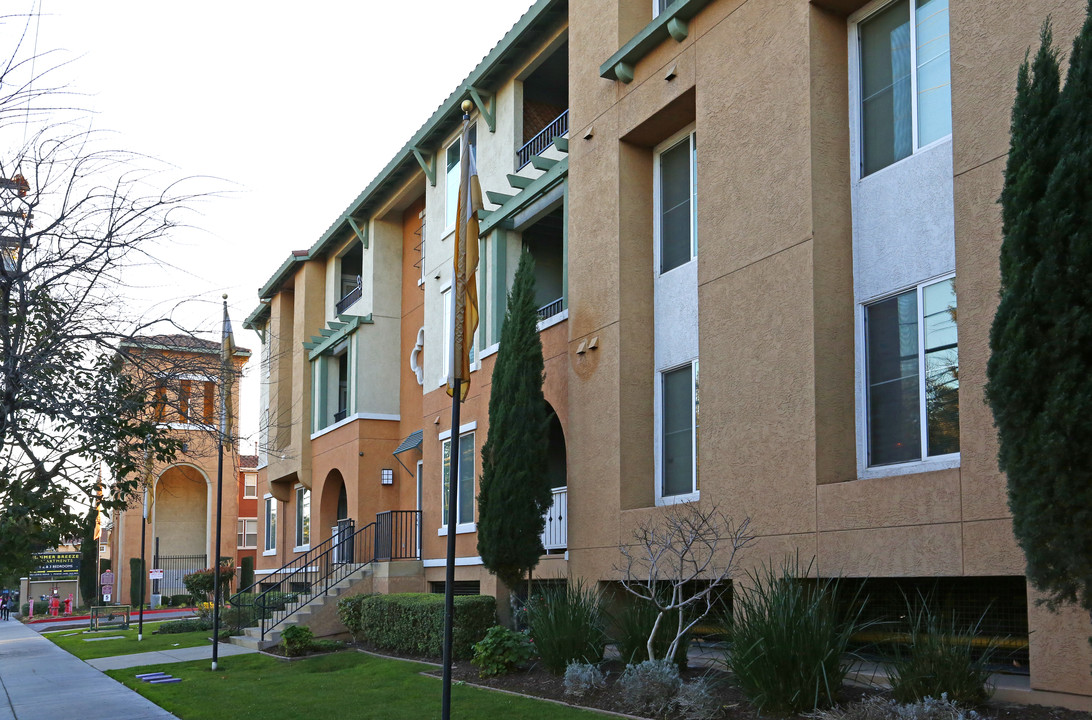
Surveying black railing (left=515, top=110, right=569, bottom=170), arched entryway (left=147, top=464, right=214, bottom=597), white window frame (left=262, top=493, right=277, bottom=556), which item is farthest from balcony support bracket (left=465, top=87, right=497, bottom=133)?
arched entryway (left=147, top=464, right=214, bottom=597)

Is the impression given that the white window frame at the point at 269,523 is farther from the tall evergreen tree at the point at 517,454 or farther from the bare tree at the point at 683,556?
the bare tree at the point at 683,556

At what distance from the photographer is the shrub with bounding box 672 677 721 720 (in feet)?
31.8

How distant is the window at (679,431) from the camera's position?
1384 cm

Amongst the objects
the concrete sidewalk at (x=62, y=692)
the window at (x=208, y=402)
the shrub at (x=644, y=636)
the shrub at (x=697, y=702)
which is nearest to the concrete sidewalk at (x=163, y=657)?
the concrete sidewalk at (x=62, y=692)

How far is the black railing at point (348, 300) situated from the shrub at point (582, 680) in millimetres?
18561

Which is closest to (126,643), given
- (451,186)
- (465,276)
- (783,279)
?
(451,186)

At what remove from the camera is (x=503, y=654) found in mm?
13766

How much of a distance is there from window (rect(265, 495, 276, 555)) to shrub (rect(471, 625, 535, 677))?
22415 mm

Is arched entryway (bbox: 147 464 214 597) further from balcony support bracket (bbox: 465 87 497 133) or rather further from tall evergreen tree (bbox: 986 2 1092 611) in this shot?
tall evergreen tree (bbox: 986 2 1092 611)

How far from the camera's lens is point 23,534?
27.7ft

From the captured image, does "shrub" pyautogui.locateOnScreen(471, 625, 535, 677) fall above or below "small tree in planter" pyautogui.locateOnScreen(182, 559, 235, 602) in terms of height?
above

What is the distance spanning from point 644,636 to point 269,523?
26.0 m

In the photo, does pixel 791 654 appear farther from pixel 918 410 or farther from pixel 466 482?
pixel 466 482

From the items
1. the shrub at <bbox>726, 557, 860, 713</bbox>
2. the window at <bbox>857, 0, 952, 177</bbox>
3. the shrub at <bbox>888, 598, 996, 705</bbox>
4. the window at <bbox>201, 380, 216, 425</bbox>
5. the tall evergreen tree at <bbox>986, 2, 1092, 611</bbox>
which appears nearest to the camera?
the tall evergreen tree at <bbox>986, 2, 1092, 611</bbox>
